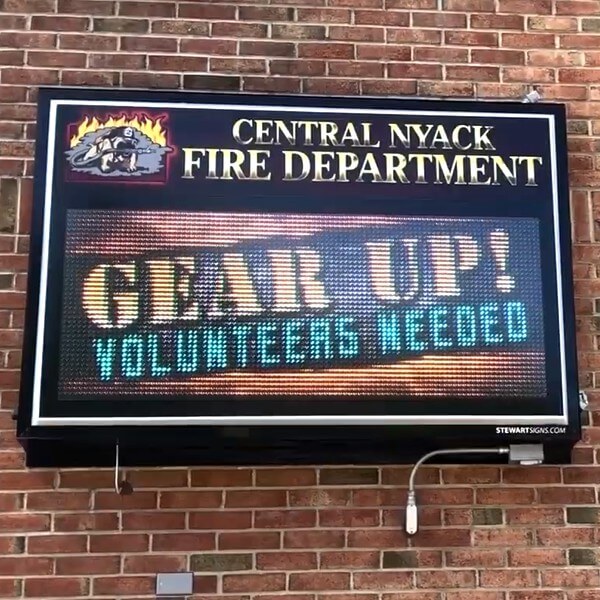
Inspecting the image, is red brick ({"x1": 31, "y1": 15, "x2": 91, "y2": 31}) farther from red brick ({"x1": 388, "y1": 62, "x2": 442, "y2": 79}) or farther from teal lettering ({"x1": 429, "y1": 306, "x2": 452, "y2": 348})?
teal lettering ({"x1": 429, "y1": 306, "x2": 452, "y2": 348})

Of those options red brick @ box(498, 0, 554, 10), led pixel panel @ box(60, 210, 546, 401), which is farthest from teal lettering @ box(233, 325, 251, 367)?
red brick @ box(498, 0, 554, 10)

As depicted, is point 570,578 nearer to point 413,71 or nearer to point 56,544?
point 56,544

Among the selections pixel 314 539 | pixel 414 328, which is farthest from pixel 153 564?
pixel 414 328

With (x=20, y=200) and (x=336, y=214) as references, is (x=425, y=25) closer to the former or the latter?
(x=336, y=214)

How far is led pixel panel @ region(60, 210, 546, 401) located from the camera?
269 cm

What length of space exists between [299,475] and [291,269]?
0.71m

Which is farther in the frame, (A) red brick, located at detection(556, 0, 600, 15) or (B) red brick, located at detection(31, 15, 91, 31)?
(A) red brick, located at detection(556, 0, 600, 15)

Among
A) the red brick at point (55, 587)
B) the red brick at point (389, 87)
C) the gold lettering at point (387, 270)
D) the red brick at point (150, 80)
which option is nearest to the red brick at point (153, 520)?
the red brick at point (55, 587)

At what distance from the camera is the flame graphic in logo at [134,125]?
287 centimetres

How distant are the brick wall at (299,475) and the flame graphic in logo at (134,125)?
1.06 feet

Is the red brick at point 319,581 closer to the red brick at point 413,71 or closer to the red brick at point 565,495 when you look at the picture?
the red brick at point 565,495

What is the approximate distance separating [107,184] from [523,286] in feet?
4.66

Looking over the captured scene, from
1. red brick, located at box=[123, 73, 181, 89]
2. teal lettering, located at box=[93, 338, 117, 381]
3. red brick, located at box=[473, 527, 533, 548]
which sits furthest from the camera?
red brick, located at box=[123, 73, 181, 89]

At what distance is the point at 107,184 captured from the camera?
2809 mm
